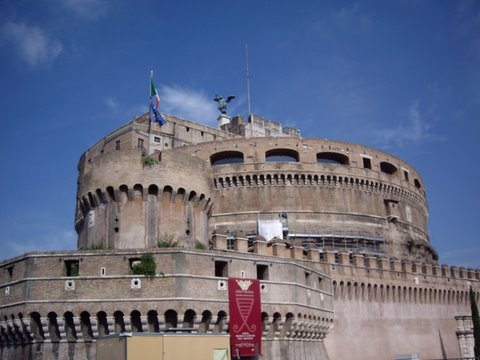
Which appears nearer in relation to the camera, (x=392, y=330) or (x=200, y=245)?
(x=200, y=245)

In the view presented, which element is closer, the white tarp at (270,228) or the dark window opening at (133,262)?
the dark window opening at (133,262)

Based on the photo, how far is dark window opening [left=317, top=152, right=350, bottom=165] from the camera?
48634 mm

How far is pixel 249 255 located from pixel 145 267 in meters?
5.02

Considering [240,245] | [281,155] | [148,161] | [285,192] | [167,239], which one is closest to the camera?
[167,239]

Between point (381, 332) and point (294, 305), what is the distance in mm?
15189

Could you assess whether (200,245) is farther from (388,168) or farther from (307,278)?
(388,168)

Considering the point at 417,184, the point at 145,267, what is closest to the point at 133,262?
the point at 145,267

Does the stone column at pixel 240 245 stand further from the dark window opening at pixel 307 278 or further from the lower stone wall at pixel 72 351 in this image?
the lower stone wall at pixel 72 351

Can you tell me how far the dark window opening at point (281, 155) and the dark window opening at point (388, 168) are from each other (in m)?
9.95

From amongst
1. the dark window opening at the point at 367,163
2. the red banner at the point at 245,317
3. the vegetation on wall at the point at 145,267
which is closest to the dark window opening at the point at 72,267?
the vegetation on wall at the point at 145,267

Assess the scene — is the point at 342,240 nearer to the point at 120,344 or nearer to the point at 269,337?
the point at 269,337

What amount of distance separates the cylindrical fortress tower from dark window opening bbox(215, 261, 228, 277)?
6251 mm

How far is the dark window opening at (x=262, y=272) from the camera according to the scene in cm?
2562

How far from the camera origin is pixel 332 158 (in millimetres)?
49469
